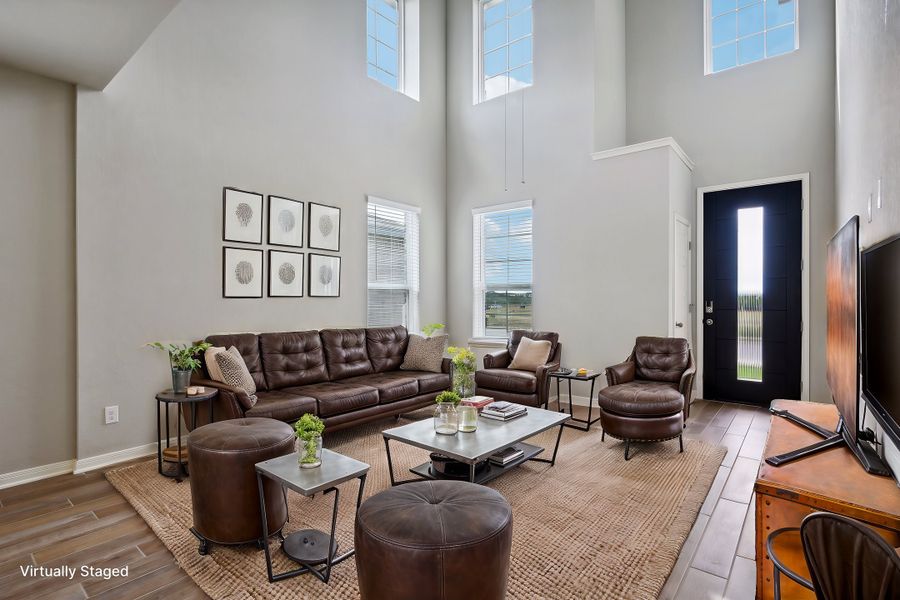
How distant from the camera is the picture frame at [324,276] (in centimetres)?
486

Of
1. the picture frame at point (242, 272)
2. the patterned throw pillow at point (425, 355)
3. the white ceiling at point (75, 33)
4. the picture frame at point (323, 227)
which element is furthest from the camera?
the patterned throw pillow at point (425, 355)

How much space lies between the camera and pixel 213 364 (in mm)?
3576

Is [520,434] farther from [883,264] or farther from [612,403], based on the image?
[883,264]

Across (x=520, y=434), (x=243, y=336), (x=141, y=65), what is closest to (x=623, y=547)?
(x=520, y=434)

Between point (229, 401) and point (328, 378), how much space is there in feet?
4.09

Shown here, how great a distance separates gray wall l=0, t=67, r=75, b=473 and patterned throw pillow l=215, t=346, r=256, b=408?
40.3 inches

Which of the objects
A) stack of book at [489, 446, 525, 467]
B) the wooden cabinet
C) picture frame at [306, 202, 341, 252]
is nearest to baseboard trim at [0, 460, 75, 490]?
picture frame at [306, 202, 341, 252]

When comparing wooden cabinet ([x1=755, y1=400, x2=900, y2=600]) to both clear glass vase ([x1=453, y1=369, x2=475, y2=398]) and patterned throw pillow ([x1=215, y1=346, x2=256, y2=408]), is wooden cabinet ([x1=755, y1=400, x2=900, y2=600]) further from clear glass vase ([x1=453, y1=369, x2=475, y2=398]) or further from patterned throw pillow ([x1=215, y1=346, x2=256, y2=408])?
patterned throw pillow ([x1=215, y1=346, x2=256, y2=408])

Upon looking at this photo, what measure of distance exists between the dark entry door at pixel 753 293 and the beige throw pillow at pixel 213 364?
5.13 metres

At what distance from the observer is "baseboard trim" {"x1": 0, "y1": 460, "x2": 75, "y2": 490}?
10.2 ft

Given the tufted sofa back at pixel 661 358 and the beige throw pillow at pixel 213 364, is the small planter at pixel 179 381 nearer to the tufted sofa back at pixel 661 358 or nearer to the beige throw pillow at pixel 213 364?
the beige throw pillow at pixel 213 364

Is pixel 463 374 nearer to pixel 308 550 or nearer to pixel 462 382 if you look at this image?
pixel 462 382

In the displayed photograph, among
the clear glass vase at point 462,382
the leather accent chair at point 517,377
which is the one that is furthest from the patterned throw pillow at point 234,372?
the leather accent chair at point 517,377

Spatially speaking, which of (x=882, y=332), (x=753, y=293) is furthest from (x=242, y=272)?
(x=753, y=293)
